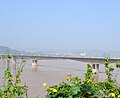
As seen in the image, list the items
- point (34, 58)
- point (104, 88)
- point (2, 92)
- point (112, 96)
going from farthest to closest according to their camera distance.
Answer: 1. point (34, 58)
2. point (2, 92)
3. point (104, 88)
4. point (112, 96)

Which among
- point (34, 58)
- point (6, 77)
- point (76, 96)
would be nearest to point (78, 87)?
point (76, 96)

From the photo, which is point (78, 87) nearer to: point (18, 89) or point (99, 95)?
point (99, 95)

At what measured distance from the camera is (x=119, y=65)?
259 centimetres

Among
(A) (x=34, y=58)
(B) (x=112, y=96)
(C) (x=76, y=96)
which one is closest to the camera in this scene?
(C) (x=76, y=96)

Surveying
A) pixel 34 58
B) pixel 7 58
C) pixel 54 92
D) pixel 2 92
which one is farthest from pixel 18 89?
pixel 34 58

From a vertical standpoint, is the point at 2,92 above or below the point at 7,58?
below

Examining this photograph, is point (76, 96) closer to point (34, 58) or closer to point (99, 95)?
point (99, 95)

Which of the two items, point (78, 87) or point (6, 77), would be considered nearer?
point (78, 87)

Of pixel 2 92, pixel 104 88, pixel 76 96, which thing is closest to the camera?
pixel 76 96

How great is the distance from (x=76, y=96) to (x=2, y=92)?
2.97 feet

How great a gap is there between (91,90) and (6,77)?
1.04 m

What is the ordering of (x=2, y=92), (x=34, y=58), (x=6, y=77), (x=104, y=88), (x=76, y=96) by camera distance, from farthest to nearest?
(x=34, y=58)
(x=6, y=77)
(x=2, y=92)
(x=104, y=88)
(x=76, y=96)

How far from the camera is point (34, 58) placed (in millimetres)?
52281

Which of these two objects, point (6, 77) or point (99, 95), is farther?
point (6, 77)
